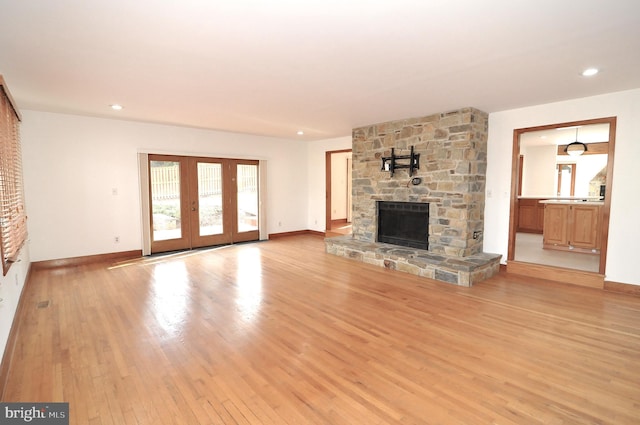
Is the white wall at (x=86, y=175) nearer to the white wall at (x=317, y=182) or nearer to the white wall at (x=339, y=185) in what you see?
the white wall at (x=317, y=182)

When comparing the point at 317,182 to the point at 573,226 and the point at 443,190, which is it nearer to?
the point at 443,190

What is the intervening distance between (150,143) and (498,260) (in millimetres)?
6517

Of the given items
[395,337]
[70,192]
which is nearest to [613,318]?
[395,337]

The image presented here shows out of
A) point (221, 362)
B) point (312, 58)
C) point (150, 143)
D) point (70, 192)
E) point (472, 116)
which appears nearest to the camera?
point (221, 362)

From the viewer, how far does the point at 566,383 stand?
7.37ft

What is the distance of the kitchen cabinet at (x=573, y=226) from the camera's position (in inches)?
232

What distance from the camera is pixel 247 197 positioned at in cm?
764

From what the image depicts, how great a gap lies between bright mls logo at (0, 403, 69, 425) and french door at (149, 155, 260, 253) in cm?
452

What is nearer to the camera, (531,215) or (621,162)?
(621,162)

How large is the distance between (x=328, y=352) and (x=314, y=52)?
2.57 metres

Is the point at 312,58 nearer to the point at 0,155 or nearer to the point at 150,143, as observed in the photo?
the point at 0,155

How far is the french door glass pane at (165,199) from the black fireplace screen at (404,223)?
4139 millimetres

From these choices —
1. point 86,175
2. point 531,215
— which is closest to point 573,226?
point 531,215

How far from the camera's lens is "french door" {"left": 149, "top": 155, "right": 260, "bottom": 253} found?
634cm
